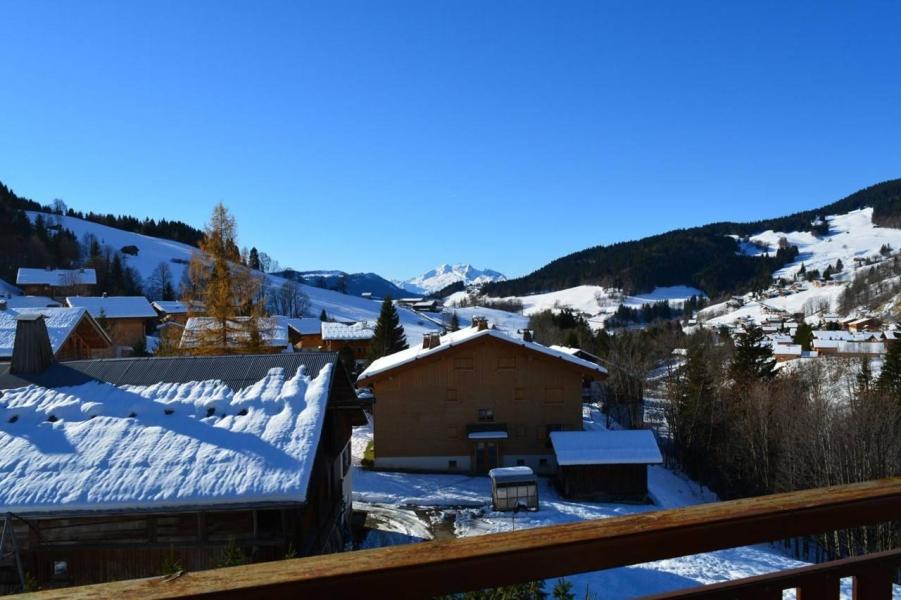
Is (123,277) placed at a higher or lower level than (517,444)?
higher

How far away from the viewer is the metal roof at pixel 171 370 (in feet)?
46.3

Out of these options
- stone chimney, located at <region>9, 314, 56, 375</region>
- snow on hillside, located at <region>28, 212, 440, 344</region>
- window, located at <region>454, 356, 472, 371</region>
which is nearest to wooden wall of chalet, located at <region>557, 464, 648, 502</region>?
window, located at <region>454, 356, 472, 371</region>

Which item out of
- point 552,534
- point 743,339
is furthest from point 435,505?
point 743,339

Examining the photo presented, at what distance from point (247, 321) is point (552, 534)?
2507cm

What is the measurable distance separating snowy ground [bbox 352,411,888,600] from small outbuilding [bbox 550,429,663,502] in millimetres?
911

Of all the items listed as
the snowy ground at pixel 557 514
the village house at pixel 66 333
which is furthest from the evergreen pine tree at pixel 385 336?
the village house at pixel 66 333

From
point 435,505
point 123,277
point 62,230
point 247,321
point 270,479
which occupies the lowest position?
point 435,505

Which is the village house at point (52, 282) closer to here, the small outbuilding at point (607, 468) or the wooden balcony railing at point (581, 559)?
the small outbuilding at point (607, 468)

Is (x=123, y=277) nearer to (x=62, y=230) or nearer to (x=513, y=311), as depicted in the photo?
(x=62, y=230)

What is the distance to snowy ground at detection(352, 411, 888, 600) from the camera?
→ 1297cm

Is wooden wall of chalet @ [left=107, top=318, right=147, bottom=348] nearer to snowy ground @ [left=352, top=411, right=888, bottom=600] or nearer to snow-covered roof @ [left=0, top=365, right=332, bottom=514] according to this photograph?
snowy ground @ [left=352, top=411, right=888, bottom=600]

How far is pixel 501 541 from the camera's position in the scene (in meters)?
1.39

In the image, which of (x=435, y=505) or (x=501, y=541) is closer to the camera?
(x=501, y=541)

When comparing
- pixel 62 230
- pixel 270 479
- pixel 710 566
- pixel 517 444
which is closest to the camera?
pixel 270 479
